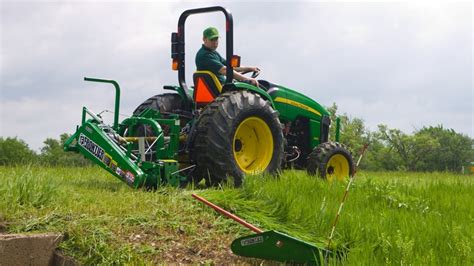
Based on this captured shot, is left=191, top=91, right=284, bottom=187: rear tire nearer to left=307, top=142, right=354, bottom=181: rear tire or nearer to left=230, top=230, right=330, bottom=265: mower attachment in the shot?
left=307, top=142, right=354, bottom=181: rear tire

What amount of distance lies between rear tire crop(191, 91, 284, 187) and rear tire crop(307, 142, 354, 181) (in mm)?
1231

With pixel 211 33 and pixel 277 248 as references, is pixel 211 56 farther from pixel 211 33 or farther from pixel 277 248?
pixel 277 248

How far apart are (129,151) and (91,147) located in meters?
0.48

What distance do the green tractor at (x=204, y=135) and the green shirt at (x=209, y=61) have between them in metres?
0.09

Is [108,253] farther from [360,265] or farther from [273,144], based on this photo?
[273,144]

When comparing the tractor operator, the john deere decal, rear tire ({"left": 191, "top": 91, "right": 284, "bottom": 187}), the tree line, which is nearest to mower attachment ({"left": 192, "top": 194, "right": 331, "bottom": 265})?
rear tire ({"left": 191, "top": 91, "right": 284, "bottom": 187})

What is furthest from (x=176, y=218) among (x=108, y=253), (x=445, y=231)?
(x=445, y=231)

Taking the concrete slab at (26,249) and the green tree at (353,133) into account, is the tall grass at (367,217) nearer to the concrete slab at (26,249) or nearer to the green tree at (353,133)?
the concrete slab at (26,249)

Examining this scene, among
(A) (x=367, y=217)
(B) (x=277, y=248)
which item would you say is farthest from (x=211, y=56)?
(B) (x=277, y=248)

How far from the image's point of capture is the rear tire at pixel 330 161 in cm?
907

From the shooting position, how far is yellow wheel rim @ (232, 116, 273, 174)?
7620mm

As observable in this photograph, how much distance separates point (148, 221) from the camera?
519 centimetres

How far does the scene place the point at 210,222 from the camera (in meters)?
5.35

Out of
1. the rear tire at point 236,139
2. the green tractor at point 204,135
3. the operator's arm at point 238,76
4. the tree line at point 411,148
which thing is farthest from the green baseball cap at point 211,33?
the tree line at point 411,148
